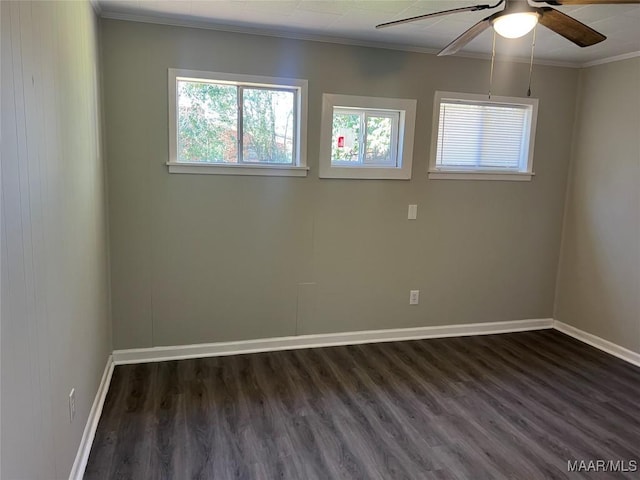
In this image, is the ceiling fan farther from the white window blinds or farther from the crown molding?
the white window blinds

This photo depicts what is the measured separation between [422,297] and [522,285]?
3.45ft

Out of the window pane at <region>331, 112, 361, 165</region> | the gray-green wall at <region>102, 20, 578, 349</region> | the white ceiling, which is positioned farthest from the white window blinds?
the window pane at <region>331, 112, 361, 165</region>

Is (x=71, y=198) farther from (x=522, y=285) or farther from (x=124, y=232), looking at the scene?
(x=522, y=285)

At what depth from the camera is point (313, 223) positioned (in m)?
3.54

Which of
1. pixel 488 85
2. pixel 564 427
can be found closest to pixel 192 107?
pixel 488 85

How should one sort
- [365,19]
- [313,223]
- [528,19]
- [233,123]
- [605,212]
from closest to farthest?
[528,19], [365,19], [233,123], [313,223], [605,212]

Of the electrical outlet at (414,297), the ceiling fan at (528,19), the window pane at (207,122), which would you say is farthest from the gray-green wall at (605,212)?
the window pane at (207,122)

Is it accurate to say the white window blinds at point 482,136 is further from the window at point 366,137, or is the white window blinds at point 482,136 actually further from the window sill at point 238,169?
the window sill at point 238,169

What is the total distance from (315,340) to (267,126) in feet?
5.86

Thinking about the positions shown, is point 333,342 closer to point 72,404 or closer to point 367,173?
Result: point 367,173

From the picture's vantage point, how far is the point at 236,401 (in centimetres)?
279

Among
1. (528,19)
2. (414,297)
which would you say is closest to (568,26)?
(528,19)

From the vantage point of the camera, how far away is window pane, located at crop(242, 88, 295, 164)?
3328 millimetres

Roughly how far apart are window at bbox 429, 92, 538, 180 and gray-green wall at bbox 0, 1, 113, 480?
8.75ft
